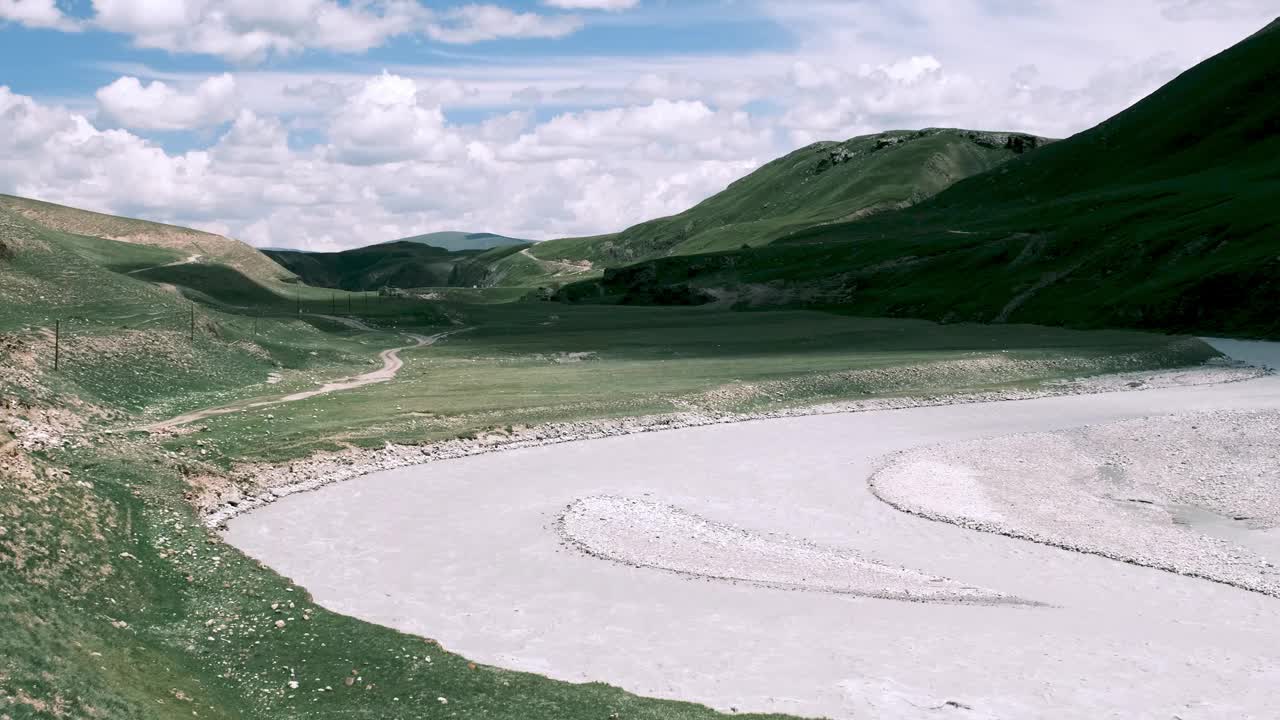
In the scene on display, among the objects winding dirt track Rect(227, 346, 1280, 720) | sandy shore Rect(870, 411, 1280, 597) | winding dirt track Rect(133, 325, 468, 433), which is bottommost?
winding dirt track Rect(227, 346, 1280, 720)

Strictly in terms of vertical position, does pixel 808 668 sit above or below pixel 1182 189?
below

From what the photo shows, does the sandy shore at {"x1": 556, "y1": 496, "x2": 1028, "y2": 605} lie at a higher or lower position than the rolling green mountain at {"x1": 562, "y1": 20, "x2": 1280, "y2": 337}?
lower

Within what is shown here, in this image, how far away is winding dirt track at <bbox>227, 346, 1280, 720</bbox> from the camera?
26.4 metres

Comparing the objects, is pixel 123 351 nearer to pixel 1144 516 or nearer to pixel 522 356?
pixel 522 356

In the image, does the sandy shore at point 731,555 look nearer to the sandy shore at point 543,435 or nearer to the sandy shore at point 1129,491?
the sandy shore at point 1129,491

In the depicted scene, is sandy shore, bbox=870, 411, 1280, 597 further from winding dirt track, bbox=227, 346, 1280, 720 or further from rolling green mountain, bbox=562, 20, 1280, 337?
rolling green mountain, bbox=562, 20, 1280, 337

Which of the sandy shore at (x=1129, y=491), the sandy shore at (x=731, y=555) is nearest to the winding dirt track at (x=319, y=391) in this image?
the sandy shore at (x=731, y=555)

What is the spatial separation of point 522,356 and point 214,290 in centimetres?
9722

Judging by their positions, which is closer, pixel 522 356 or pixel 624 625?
pixel 624 625

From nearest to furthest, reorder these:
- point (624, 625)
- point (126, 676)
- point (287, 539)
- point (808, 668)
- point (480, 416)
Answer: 1. point (126, 676)
2. point (808, 668)
3. point (624, 625)
4. point (287, 539)
5. point (480, 416)

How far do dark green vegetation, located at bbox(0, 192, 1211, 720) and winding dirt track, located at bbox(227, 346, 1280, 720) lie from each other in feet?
8.88

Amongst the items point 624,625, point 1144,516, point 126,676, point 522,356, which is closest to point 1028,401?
point 1144,516

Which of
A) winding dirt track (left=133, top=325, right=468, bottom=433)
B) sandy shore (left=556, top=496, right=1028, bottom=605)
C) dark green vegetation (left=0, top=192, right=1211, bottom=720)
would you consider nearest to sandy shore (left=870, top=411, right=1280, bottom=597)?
sandy shore (left=556, top=496, right=1028, bottom=605)

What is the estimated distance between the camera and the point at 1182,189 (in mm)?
178250
